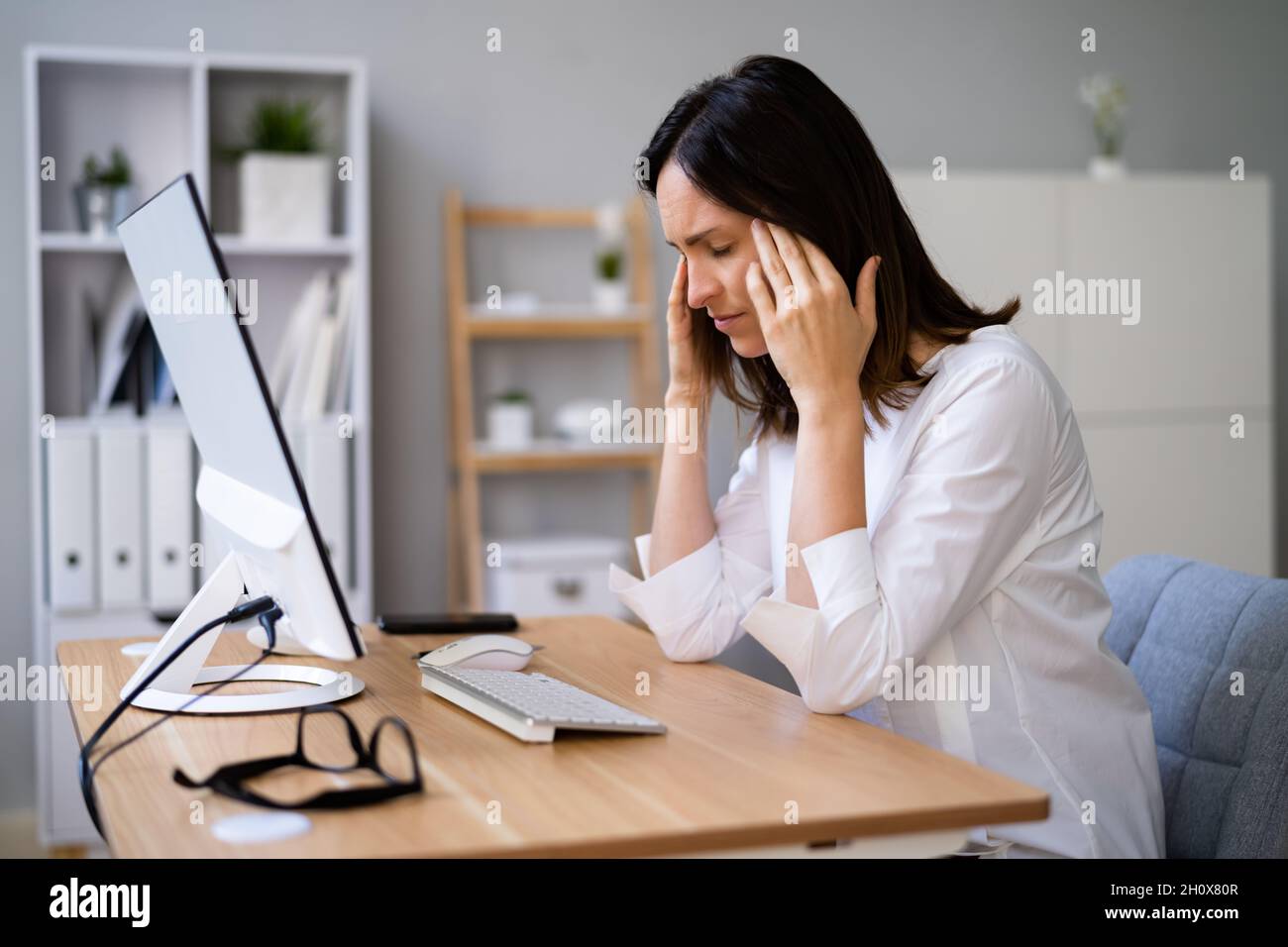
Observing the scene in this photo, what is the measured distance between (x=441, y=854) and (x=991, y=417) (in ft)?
2.34

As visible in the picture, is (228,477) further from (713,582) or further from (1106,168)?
(1106,168)

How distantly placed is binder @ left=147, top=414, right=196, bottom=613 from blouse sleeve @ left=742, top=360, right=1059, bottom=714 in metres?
1.95

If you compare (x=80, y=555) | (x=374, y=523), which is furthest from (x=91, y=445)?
(x=374, y=523)

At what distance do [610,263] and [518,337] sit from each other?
31 cm

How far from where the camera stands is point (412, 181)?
3.33 metres

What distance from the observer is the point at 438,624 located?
1654 millimetres

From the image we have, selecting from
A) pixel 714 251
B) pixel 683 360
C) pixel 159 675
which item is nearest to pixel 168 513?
pixel 683 360

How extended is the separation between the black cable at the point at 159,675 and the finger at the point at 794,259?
24.5 inches

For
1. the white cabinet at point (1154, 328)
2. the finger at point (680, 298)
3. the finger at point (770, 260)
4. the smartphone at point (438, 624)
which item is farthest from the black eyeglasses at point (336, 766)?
the white cabinet at point (1154, 328)

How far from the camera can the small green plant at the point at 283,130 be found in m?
3.01

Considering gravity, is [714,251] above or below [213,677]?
above

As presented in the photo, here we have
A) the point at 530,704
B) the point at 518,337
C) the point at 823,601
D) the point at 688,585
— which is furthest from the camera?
the point at 518,337

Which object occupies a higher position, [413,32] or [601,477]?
[413,32]

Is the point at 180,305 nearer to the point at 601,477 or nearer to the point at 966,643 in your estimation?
the point at 966,643
